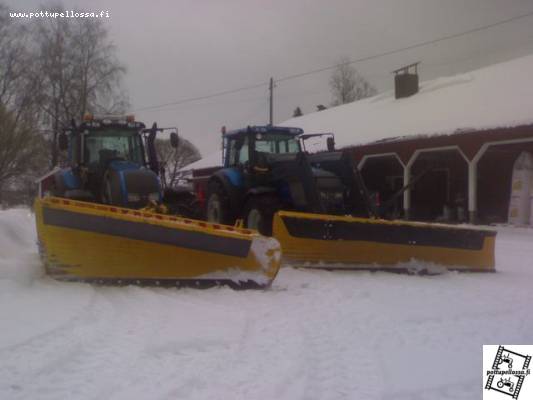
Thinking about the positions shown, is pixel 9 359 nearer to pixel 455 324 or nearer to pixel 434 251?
pixel 455 324

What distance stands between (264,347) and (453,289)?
3360mm

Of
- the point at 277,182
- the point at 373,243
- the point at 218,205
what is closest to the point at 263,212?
the point at 277,182

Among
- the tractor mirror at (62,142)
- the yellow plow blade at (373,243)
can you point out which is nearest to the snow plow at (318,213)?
the yellow plow blade at (373,243)

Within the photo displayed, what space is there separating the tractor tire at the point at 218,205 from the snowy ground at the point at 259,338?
3.07 meters

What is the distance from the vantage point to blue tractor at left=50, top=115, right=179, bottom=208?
359 inches

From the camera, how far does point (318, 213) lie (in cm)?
871

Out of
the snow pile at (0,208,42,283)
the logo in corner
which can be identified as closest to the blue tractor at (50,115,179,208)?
the snow pile at (0,208,42,283)

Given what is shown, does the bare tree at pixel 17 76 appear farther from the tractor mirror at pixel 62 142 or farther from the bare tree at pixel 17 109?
the tractor mirror at pixel 62 142

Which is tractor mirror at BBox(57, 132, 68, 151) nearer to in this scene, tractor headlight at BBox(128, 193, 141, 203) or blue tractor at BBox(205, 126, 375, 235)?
tractor headlight at BBox(128, 193, 141, 203)

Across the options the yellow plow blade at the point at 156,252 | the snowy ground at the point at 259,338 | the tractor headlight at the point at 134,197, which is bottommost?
the snowy ground at the point at 259,338

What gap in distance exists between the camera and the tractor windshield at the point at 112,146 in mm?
9703

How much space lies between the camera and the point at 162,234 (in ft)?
22.2

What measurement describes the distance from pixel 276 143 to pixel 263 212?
68.4 inches

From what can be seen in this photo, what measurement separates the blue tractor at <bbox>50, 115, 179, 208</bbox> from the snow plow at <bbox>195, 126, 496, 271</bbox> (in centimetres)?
129
